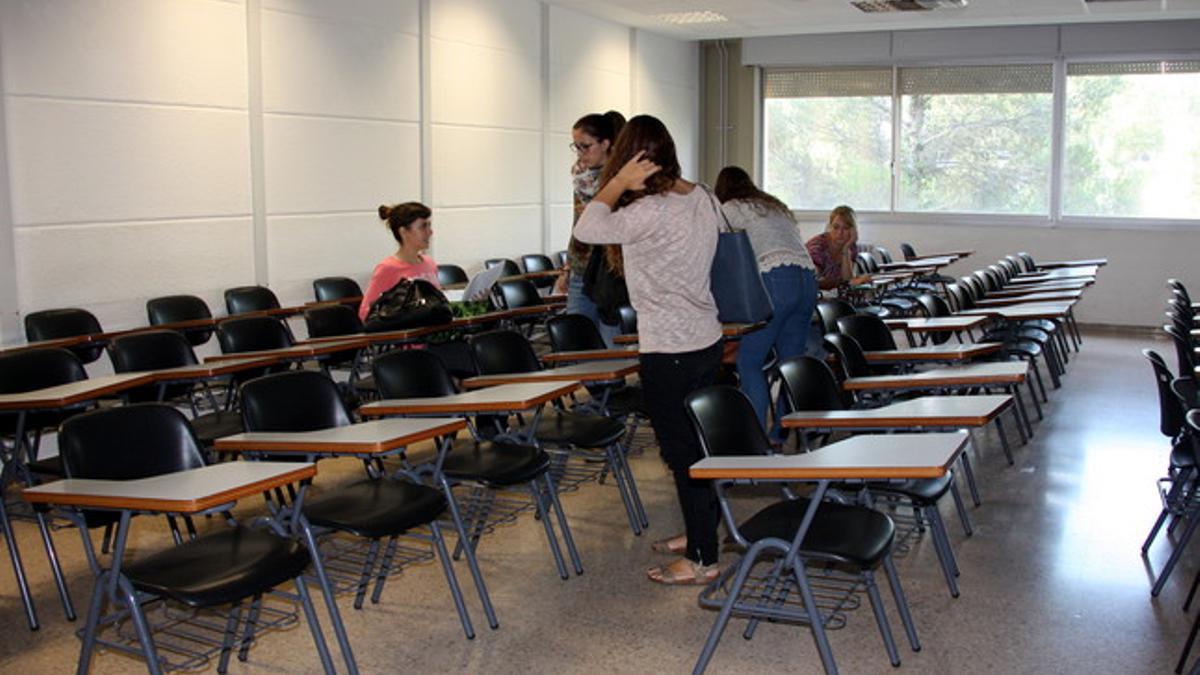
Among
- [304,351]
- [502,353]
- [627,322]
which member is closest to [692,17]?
[627,322]

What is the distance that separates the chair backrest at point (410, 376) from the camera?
490cm

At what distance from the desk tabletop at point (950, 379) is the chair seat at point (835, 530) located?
117 centimetres

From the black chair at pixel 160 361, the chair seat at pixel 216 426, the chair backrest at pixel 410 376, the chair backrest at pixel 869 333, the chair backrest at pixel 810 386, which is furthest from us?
the chair backrest at pixel 869 333

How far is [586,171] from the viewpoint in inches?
237

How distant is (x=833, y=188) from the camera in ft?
47.9

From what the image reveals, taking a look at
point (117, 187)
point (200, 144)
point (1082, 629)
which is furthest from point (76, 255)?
point (1082, 629)

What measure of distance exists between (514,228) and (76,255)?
4744mm

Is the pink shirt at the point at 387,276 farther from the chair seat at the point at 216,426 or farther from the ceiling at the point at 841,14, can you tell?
the ceiling at the point at 841,14

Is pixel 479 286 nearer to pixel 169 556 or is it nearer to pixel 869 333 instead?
pixel 869 333

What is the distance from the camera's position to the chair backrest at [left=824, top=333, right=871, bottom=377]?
18.2 ft

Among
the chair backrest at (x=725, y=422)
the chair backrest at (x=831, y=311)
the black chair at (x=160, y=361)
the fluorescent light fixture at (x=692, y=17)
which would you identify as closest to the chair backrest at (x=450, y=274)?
the chair backrest at (x=831, y=311)

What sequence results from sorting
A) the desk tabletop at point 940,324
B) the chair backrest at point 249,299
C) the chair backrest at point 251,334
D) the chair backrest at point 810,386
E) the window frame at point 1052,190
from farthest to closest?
the window frame at point 1052,190, the chair backrest at point 249,299, the desk tabletop at point 940,324, the chair backrest at point 251,334, the chair backrest at point 810,386

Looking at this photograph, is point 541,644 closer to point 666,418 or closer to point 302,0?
point 666,418

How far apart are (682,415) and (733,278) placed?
21.4 inches
